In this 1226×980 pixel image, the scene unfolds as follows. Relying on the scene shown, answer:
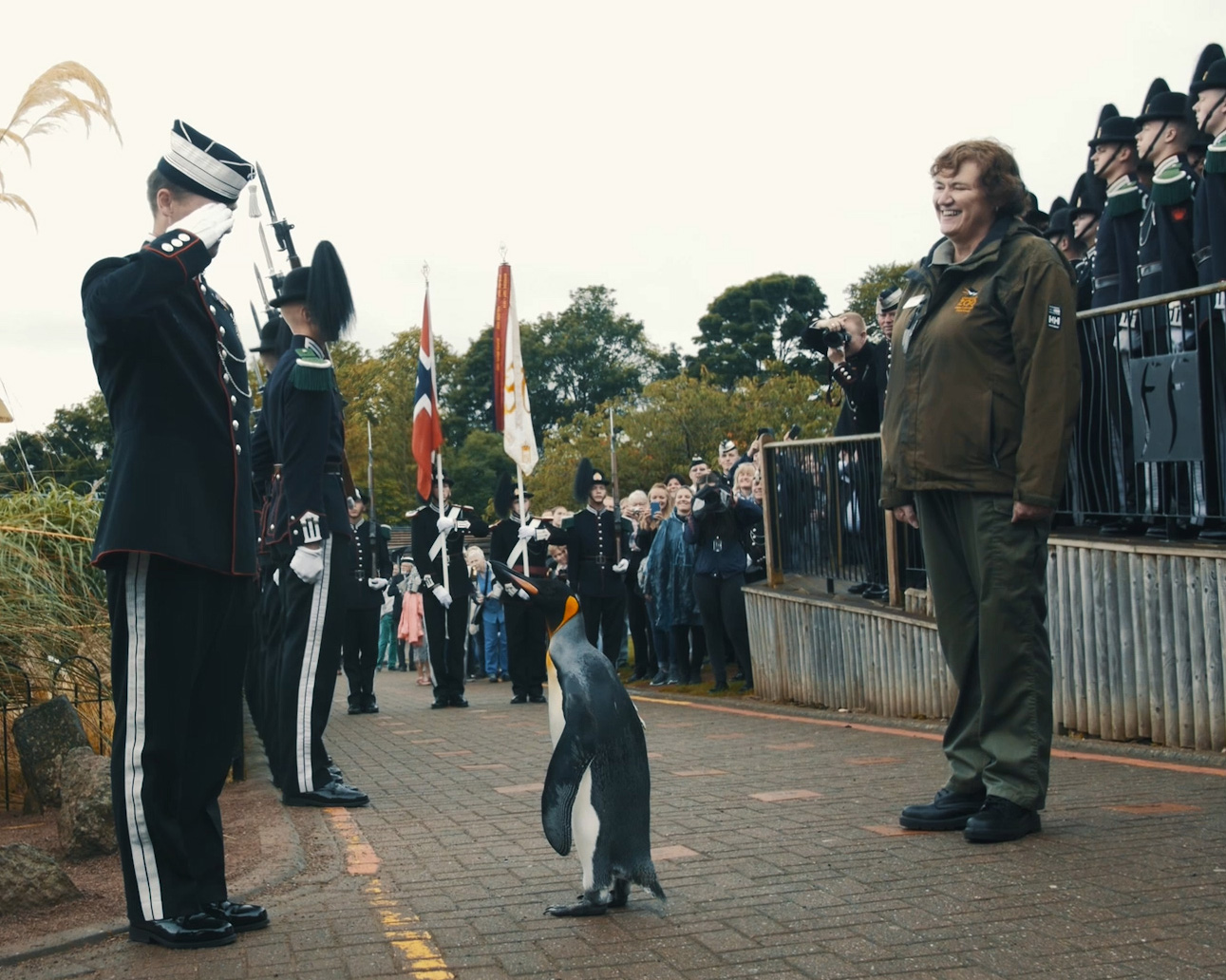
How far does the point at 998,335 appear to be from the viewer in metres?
5.54

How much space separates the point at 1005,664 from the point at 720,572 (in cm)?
860

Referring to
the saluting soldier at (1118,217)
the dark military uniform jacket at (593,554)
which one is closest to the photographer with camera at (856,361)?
the saluting soldier at (1118,217)

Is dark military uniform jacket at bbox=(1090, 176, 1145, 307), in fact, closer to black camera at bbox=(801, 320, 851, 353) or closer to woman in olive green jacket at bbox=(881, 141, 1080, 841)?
black camera at bbox=(801, 320, 851, 353)

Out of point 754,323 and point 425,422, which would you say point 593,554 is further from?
point 754,323

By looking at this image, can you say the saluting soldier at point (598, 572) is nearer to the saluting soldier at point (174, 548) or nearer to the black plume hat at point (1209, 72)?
the black plume hat at point (1209, 72)

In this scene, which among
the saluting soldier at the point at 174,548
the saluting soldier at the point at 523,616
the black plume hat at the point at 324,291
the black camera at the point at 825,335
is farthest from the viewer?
the saluting soldier at the point at 523,616

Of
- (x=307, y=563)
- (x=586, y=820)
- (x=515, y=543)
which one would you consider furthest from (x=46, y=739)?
(x=515, y=543)

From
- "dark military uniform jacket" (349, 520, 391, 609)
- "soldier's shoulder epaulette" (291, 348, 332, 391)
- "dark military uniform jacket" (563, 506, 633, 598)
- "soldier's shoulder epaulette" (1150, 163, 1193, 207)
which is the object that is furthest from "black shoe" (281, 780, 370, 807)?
"dark military uniform jacket" (563, 506, 633, 598)

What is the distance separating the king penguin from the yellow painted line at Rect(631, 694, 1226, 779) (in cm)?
345

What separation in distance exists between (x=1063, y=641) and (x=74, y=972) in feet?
19.7

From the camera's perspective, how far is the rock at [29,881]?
15.8ft

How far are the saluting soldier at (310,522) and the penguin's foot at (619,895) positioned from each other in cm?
294

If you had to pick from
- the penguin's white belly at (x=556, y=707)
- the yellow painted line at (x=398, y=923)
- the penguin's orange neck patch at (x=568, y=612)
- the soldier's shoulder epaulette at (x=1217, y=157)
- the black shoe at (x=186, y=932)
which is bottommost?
the yellow painted line at (x=398, y=923)

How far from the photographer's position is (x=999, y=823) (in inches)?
206
